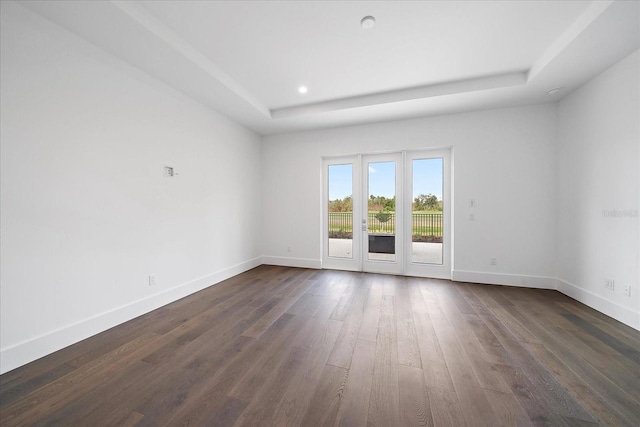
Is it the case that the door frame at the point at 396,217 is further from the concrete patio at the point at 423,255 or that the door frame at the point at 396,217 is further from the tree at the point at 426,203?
the tree at the point at 426,203

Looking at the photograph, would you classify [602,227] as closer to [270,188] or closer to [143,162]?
[270,188]

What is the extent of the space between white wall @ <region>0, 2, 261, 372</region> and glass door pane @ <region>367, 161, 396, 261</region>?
10.1 ft

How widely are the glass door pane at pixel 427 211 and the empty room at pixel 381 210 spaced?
3 centimetres

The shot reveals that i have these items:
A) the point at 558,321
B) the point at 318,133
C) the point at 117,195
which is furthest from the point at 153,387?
the point at 318,133

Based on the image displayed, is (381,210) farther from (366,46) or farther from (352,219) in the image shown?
(366,46)

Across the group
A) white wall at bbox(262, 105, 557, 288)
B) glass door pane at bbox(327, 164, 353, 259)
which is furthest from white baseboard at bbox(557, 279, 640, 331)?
glass door pane at bbox(327, 164, 353, 259)

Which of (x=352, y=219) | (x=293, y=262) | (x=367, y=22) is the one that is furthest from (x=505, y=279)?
(x=367, y=22)

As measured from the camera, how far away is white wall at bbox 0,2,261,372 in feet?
6.15

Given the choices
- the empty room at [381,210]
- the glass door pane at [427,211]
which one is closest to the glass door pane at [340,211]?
the empty room at [381,210]

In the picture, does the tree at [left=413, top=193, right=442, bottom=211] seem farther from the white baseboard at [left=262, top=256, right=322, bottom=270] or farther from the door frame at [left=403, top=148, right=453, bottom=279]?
the white baseboard at [left=262, top=256, right=322, bottom=270]

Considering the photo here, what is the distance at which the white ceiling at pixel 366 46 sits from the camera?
6.80 ft

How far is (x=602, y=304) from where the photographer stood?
9.14 ft

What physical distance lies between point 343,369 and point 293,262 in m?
3.35

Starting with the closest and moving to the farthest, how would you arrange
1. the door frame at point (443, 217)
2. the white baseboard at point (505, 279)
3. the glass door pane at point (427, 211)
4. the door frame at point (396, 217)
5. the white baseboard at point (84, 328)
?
the white baseboard at point (84, 328)
the white baseboard at point (505, 279)
the door frame at point (443, 217)
the glass door pane at point (427, 211)
the door frame at point (396, 217)
